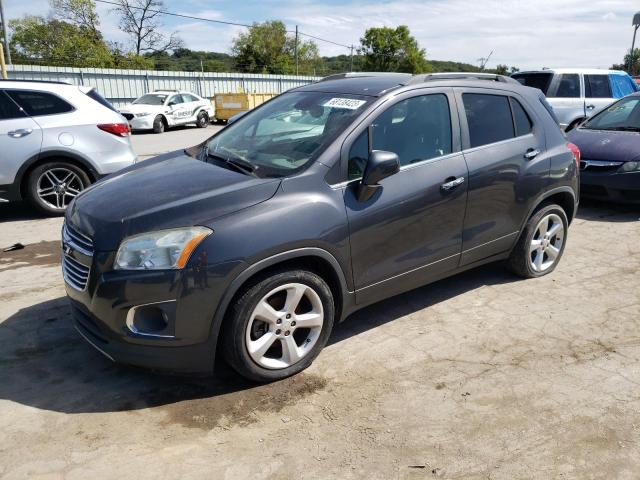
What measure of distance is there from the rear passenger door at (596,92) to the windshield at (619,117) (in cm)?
323

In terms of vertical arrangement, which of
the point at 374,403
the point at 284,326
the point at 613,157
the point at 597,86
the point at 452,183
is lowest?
the point at 374,403

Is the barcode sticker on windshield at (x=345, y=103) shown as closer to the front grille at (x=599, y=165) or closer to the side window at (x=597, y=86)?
the front grille at (x=599, y=165)

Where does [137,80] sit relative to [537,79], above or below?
above

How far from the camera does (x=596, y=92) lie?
11.4 m

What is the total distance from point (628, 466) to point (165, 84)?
27873 millimetres

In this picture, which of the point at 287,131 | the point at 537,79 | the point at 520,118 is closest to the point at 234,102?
the point at 537,79

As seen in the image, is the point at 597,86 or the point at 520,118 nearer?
the point at 520,118

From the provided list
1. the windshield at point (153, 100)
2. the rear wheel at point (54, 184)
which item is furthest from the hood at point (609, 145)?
the windshield at point (153, 100)

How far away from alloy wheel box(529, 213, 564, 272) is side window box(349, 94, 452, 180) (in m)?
1.44

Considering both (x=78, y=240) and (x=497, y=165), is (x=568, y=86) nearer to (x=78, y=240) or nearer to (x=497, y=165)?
(x=497, y=165)

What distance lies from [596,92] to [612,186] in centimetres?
553

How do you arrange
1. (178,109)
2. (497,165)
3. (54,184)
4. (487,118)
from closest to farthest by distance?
(497,165)
(487,118)
(54,184)
(178,109)

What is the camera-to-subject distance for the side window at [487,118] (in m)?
4.07

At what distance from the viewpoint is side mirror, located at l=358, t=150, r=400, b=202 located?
127 inches
